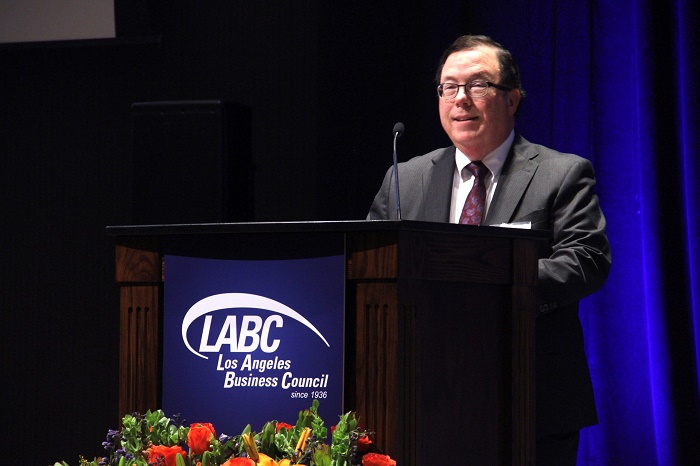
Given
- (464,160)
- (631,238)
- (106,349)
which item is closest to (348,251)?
(464,160)

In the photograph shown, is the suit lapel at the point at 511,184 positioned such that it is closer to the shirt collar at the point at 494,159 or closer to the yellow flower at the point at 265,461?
the shirt collar at the point at 494,159

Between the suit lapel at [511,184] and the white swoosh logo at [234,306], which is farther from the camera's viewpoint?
the suit lapel at [511,184]

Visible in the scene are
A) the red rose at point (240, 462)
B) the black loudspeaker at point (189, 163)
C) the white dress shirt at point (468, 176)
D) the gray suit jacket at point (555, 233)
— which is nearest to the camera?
the red rose at point (240, 462)

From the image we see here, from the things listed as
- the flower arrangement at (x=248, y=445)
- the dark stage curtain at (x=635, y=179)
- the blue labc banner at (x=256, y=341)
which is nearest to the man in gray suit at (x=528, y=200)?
the blue labc banner at (x=256, y=341)

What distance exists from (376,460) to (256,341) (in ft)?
1.03

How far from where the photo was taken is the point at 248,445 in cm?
162

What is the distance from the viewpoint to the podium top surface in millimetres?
1718

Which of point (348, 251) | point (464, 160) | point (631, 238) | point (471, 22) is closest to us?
point (348, 251)

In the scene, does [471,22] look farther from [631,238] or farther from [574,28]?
[631,238]

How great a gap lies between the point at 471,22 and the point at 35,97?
1991 mm

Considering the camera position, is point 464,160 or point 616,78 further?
point 616,78

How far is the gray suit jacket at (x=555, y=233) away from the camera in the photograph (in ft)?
8.05

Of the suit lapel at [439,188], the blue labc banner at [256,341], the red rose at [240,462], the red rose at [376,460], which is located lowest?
the red rose at [376,460]

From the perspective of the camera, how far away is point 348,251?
175 cm
